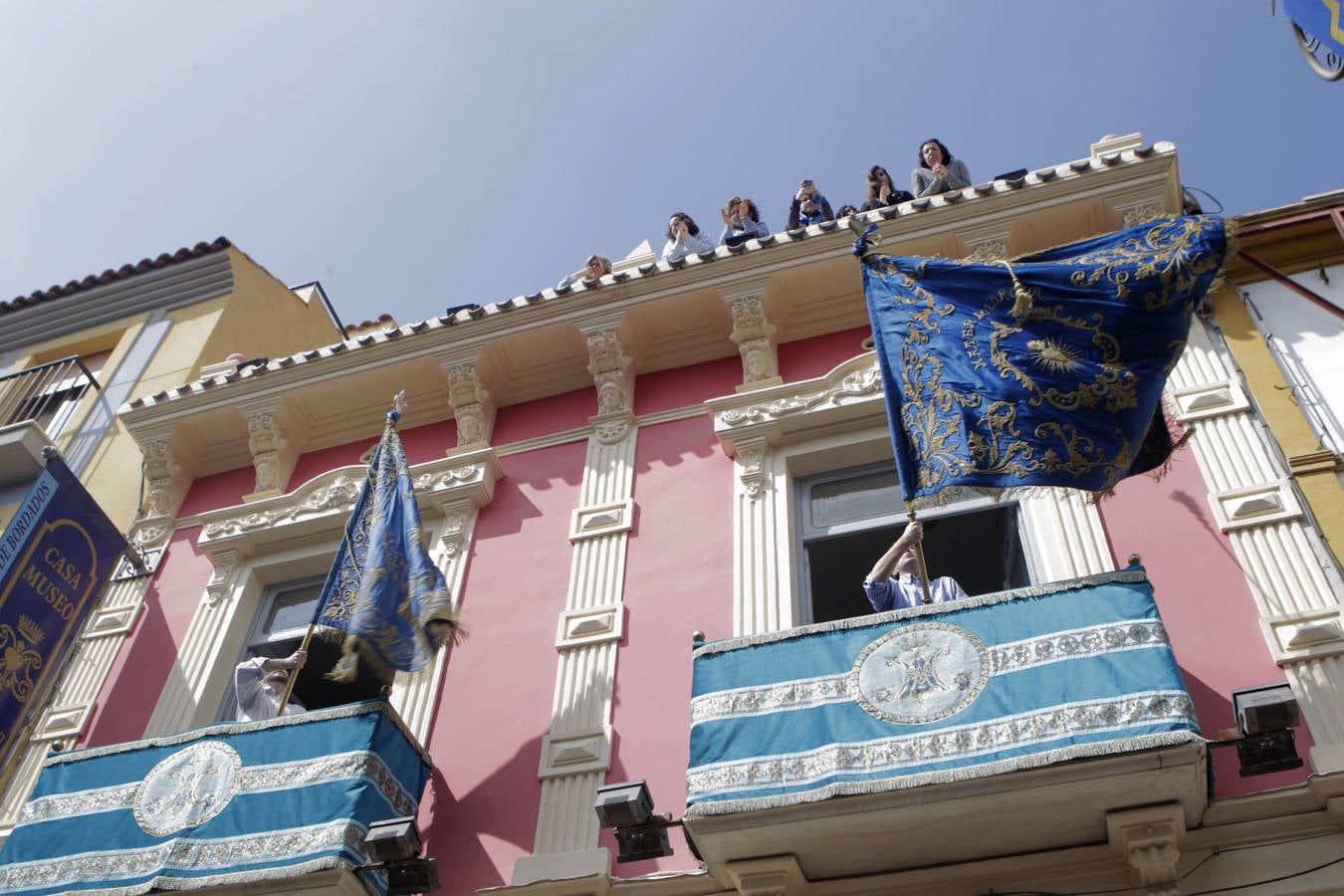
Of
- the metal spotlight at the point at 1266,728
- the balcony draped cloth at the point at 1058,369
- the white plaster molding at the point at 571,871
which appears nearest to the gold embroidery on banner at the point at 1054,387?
the balcony draped cloth at the point at 1058,369

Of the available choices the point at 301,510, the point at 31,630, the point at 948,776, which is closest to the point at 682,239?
the point at 301,510

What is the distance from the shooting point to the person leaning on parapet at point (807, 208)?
1073cm

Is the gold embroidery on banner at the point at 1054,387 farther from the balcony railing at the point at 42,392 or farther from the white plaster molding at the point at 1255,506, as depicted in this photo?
the balcony railing at the point at 42,392

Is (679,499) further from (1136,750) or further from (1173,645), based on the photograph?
(1136,750)

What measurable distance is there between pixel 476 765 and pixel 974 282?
11.8 ft

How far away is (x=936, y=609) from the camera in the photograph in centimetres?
609

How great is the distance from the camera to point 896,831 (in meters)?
5.70

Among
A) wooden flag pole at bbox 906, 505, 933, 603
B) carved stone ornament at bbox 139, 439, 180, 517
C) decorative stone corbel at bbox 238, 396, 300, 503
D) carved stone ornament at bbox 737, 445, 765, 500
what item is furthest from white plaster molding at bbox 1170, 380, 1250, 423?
carved stone ornament at bbox 139, 439, 180, 517

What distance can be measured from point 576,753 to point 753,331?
135 inches

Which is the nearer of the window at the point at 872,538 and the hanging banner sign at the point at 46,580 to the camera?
the window at the point at 872,538

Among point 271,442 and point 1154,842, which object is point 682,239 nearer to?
point 271,442

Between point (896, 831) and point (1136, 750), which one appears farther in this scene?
point (896, 831)

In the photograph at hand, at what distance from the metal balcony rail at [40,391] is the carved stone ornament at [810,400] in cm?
682

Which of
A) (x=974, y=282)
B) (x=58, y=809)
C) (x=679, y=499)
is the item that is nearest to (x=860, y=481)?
(x=679, y=499)
